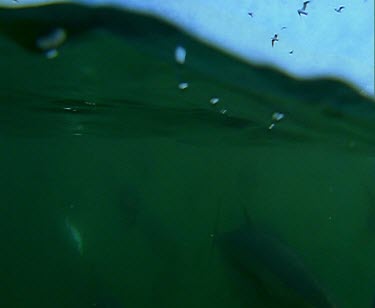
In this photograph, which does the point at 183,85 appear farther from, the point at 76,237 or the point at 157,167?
the point at 76,237

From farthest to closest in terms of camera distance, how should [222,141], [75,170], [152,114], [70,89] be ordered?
1. [75,170]
2. [222,141]
3. [152,114]
4. [70,89]

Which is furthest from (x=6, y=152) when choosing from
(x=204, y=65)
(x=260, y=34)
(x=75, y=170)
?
(x=260, y=34)

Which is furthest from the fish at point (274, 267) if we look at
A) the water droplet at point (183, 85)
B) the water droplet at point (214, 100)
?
the water droplet at point (183, 85)

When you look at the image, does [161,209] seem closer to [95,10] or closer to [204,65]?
[204,65]

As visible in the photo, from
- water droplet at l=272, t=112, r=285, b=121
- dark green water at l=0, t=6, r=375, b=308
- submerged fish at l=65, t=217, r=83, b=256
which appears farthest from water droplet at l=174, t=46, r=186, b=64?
submerged fish at l=65, t=217, r=83, b=256

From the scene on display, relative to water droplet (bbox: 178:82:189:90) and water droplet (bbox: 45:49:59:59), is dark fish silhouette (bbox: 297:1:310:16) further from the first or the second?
water droplet (bbox: 45:49:59:59)
